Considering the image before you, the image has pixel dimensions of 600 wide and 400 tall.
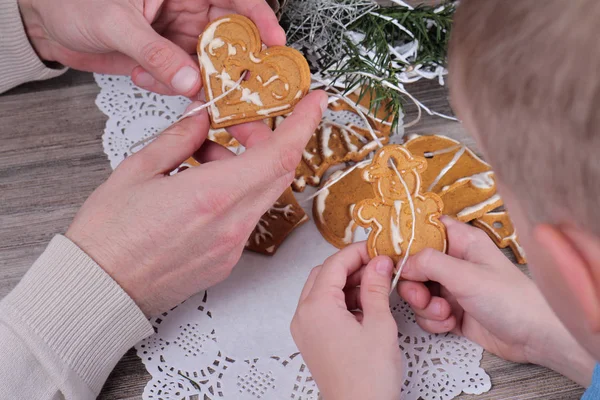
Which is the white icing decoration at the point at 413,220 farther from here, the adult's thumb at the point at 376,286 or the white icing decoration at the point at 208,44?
the white icing decoration at the point at 208,44

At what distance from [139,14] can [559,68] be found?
78 centimetres

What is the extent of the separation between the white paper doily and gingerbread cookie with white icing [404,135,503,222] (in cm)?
21

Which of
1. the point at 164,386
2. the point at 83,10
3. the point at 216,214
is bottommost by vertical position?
the point at 164,386

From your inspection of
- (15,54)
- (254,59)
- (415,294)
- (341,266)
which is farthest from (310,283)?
(15,54)

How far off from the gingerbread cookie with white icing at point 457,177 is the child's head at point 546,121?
0.41 m

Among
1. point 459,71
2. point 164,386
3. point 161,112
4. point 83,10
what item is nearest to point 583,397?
point 459,71

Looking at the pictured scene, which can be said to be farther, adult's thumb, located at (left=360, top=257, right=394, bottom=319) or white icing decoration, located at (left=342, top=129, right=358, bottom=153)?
white icing decoration, located at (left=342, top=129, right=358, bottom=153)

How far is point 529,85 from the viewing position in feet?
1.59

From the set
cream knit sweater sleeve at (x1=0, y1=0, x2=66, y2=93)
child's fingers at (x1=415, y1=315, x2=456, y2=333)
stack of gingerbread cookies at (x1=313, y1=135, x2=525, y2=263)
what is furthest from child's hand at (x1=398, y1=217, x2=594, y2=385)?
cream knit sweater sleeve at (x1=0, y1=0, x2=66, y2=93)

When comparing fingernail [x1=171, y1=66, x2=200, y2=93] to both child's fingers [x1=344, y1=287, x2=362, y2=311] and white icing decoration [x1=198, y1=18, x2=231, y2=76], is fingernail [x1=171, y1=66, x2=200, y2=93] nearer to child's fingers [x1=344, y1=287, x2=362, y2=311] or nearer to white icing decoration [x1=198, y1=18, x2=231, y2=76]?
white icing decoration [x1=198, y1=18, x2=231, y2=76]

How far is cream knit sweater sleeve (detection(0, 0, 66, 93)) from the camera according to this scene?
45.7 inches

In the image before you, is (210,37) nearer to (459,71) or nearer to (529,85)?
(459,71)

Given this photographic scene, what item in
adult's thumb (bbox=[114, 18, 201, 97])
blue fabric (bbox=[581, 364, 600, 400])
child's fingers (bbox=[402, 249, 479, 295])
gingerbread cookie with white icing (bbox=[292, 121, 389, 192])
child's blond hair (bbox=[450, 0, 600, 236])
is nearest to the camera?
child's blond hair (bbox=[450, 0, 600, 236])

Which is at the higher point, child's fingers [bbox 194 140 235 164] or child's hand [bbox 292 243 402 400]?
child's fingers [bbox 194 140 235 164]
